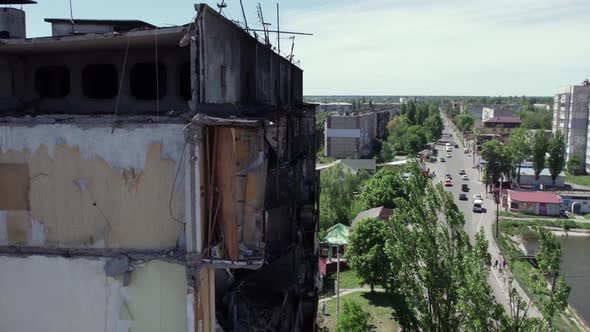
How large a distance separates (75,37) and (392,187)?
3058 centimetres

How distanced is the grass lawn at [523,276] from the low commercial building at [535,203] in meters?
8.22

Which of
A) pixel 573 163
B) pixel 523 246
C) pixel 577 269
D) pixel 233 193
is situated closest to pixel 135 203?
pixel 233 193

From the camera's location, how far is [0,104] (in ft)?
25.0

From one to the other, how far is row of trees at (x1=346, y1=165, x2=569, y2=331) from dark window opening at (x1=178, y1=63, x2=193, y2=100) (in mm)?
7247

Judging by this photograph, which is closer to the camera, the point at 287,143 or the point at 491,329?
the point at 287,143

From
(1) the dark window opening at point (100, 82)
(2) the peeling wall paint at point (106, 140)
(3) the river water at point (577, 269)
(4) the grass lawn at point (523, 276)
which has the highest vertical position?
(1) the dark window opening at point (100, 82)

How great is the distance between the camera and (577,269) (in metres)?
29.7

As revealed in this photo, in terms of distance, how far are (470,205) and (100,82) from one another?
39.0 m

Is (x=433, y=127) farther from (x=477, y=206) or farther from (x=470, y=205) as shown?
(x=477, y=206)

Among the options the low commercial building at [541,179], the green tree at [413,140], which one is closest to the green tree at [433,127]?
the green tree at [413,140]

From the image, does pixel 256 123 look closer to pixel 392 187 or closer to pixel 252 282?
pixel 252 282

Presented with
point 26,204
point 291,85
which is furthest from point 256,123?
point 291,85

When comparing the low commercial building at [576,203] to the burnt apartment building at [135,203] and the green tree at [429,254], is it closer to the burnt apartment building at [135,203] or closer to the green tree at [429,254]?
the green tree at [429,254]

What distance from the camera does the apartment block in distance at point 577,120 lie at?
56684 millimetres
